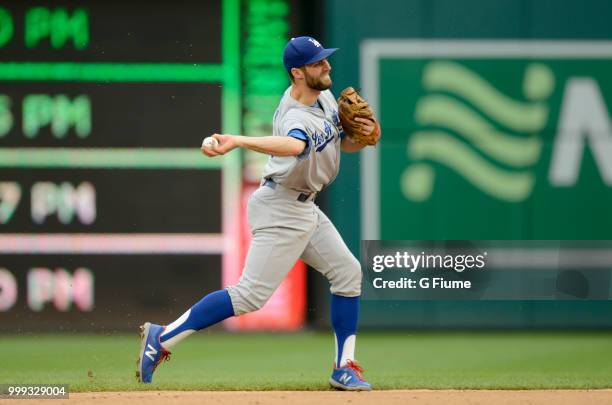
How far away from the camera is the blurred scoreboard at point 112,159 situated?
8.45 m

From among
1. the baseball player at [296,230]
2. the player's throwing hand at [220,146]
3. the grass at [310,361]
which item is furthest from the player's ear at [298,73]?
the grass at [310,361]

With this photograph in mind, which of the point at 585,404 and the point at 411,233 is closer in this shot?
the point at 585,404

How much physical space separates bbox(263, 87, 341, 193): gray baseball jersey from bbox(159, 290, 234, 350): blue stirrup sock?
0.58 metres

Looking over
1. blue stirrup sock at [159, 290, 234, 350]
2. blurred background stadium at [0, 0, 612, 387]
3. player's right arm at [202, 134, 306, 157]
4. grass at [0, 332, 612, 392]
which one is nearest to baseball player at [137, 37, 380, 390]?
blue stirrup sock at [159, 290, 234, 350]

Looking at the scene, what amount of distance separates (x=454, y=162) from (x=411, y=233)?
0.54m

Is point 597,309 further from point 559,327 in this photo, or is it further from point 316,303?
point 316,303

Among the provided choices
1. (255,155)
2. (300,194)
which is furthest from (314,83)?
(255,155)

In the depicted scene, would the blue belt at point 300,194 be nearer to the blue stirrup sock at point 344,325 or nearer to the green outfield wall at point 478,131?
the blue stirrup sock at point 344,325

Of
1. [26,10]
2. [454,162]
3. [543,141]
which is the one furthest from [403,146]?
[26,10]

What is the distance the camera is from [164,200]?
855 cm

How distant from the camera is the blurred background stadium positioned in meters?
8.44

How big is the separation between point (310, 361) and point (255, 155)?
1.66m

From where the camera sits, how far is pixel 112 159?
336 inches

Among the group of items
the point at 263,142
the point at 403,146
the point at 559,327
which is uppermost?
the point at 263,142
